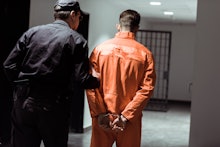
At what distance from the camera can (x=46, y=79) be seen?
Result: 1802 mm

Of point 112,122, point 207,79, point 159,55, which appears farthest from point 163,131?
point 159,55

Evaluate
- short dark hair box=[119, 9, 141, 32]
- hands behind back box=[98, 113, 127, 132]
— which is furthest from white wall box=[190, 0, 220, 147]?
hands behind back box=[98, 113, 127, 132]

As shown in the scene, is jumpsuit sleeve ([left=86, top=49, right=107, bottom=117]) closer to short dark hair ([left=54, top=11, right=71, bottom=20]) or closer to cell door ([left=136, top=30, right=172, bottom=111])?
short dark hair ([left=54, top=11, right=71, bottom=20])

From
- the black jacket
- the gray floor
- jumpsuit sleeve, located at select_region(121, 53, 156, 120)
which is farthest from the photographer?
the gray floor

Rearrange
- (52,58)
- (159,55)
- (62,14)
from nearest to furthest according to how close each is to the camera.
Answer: (52,58), (62,14), (159,55)

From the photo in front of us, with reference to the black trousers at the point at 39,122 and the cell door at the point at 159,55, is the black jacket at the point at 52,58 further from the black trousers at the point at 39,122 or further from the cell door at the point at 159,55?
the cell door at the point at 159,55

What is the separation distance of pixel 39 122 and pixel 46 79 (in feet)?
0.76

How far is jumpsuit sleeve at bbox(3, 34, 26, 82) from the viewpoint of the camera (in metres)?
1.88

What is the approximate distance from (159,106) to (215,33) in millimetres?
Answer: 6168

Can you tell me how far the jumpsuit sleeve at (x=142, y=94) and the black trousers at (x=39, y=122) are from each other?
1.28ft

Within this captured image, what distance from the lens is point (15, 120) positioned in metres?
1.89

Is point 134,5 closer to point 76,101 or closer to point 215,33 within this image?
point 76,101

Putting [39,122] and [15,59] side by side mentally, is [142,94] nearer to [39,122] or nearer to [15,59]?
[39,122]

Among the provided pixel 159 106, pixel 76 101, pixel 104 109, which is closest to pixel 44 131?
pixel 104 109
